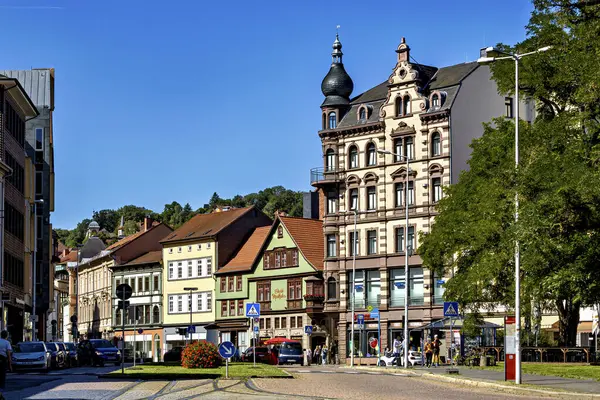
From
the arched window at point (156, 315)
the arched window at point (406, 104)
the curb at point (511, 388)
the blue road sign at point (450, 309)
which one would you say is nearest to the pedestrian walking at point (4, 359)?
the curb at point (511, 388)

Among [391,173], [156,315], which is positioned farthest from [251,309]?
[156,315]

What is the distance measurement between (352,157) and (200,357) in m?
49.0

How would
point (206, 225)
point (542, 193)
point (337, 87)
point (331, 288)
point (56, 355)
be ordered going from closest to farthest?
point (542, 193) → point (56, 355) → point (331, 288) → point (337, 87) → point (206, 225)

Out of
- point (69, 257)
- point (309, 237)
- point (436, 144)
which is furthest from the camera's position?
point (69, 257)

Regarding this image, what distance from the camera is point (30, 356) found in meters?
49.7

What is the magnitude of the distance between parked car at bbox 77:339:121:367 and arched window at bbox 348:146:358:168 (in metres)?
23.6

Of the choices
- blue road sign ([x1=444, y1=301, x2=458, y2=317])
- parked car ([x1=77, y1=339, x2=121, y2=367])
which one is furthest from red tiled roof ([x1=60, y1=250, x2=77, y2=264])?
blue road sign ([x1=444, y1=301, x2=458, y2=317])

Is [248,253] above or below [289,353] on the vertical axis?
above

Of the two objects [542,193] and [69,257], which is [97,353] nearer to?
[542,193]

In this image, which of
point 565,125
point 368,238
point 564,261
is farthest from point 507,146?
point 368,238

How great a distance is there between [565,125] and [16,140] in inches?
1484

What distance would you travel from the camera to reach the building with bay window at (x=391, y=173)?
83.4m

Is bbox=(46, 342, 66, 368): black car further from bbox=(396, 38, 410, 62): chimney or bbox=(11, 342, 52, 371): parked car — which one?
bbox=(396, 38, 410, 62): chimney

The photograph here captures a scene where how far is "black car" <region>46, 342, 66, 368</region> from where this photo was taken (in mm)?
55625
